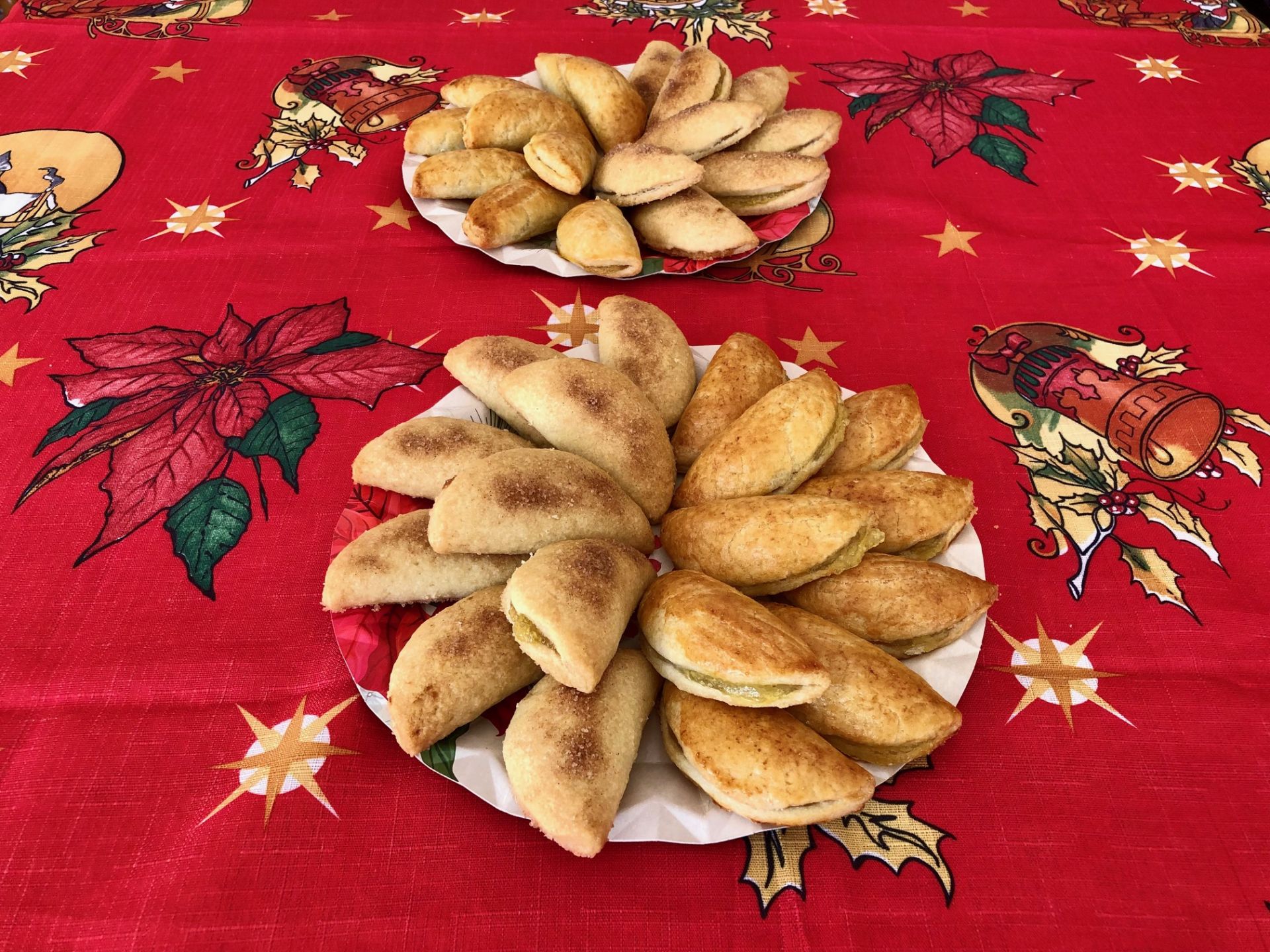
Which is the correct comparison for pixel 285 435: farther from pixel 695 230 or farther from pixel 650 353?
pixel 695 230

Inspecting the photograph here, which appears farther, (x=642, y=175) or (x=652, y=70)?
(x=652, y=70)

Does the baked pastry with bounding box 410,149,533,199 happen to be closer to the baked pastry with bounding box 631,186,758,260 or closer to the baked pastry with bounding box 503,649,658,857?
the baked pastry with bounding box 631,186,758,260

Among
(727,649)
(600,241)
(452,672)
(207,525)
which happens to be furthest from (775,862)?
(600,241)

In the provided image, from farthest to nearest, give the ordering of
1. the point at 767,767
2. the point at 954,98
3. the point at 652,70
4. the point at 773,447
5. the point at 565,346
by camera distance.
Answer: the point at 954,98
the point at 652,70
the point at 565,346
the point at 773,447
the point at 767,767

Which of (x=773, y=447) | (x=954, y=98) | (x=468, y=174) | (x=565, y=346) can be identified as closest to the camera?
(x=773, y=447)

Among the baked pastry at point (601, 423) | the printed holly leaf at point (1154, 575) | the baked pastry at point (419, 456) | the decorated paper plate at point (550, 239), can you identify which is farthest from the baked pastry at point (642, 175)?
the printed holly leaf at point (1154, 575)

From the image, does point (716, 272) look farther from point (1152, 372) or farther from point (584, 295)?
point (1152, 372)

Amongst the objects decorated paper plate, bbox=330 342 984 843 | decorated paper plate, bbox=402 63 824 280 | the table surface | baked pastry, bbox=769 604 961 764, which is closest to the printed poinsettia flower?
the table surface
